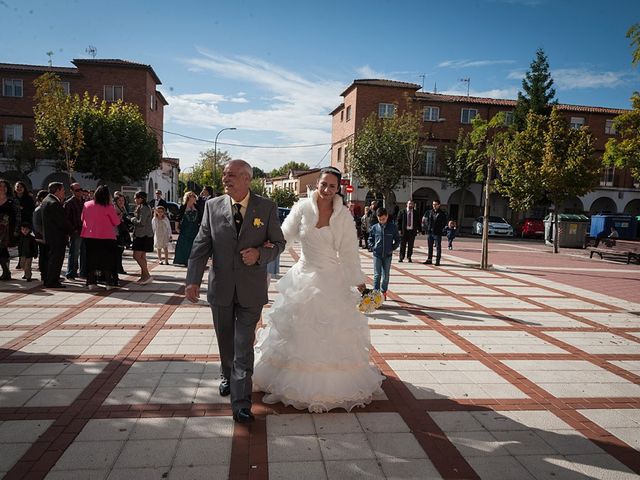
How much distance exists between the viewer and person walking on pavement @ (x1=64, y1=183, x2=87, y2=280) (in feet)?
29.1

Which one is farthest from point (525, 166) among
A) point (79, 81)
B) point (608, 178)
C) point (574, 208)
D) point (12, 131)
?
point (12, 131)

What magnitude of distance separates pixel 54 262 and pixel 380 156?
26237 mm

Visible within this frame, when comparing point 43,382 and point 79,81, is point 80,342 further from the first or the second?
point 79,81

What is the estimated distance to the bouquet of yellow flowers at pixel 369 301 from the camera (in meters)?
4.16

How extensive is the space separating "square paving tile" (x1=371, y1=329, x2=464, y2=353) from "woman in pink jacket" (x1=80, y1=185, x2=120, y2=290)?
5317mm

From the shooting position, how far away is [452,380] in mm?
4598

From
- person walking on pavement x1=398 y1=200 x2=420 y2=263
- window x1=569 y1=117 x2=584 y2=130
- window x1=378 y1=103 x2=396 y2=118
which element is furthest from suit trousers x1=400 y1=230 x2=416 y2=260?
window x1=569 y1=117 x2=584 y2=130

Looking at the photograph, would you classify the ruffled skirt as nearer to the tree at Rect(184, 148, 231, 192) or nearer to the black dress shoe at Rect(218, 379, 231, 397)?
the black dress shoe at Rect(218, 379, 231, 397)

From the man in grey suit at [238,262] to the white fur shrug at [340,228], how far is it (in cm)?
48

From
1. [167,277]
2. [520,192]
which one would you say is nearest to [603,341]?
[167,277]

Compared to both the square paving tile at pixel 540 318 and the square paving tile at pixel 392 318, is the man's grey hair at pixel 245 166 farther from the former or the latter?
the square paving tile at pixel 540 318

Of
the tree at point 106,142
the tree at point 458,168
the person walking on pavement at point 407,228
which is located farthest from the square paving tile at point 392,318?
the tree at point 458,168

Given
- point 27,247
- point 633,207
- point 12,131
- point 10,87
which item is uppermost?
point 10,87

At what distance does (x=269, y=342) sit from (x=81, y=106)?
30.6 m
